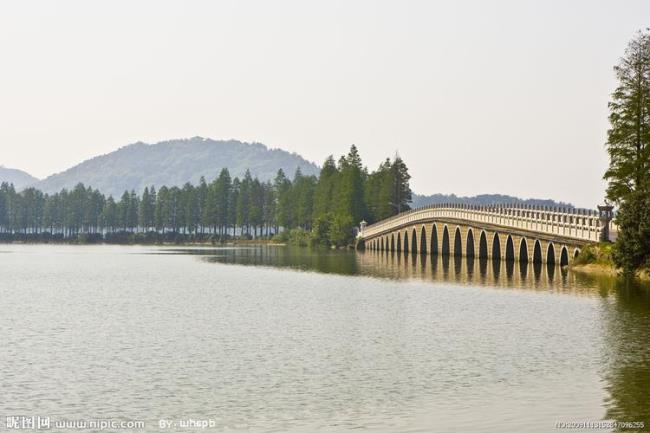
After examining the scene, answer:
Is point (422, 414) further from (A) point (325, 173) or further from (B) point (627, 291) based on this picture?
(A) point (325, 173)

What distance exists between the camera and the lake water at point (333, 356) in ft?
77.6

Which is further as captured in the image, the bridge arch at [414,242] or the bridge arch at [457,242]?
the bridge arch at [414,242]

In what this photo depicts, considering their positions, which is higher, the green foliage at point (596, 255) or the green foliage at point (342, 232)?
the green foliage at point (342, 232)

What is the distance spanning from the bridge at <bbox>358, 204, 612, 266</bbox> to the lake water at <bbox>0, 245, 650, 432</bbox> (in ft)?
47.0

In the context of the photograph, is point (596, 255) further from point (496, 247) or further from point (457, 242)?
point (457, 242)

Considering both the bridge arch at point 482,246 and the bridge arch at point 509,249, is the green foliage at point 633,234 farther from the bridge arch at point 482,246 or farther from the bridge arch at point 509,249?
the bridge arch at point 482,246

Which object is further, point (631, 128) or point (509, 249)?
point (509, 249)

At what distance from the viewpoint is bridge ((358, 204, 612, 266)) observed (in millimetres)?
73562

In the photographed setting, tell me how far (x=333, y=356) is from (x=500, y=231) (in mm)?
58947

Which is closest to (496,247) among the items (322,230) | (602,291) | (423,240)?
(423,240)

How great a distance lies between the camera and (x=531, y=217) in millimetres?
→ 82875

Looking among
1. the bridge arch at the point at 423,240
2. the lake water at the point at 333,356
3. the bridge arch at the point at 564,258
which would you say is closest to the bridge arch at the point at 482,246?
the bridge arch at the point at 564,258

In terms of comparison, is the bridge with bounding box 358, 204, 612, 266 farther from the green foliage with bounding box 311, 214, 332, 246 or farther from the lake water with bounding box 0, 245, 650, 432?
the green foliage with bounding box 311, 214, 332, 246

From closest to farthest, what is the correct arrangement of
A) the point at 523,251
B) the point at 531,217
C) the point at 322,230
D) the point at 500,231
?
the point at 531,217
the point at 523,251
the point at 500,231
the point at 322,230
